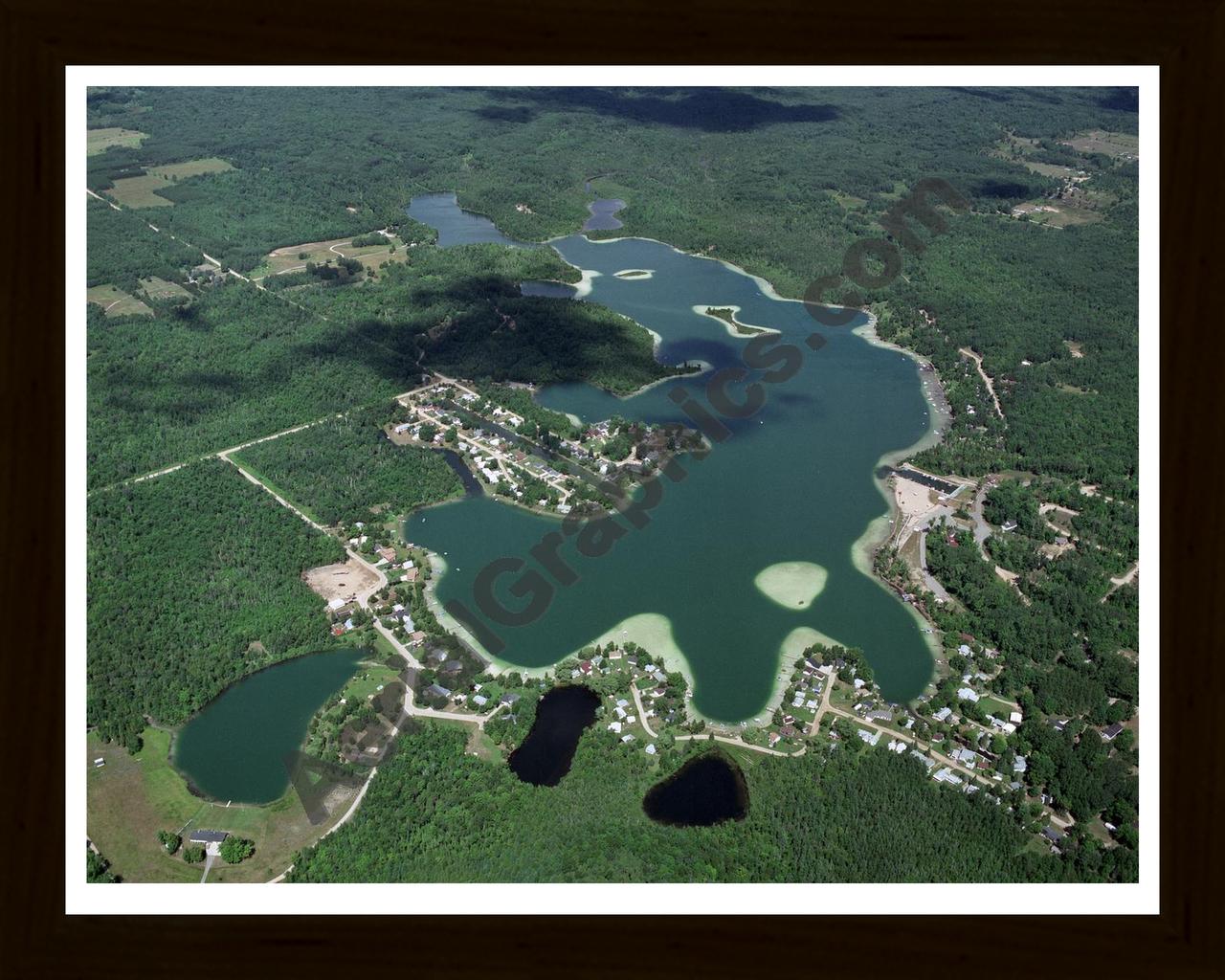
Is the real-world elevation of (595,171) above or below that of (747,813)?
above

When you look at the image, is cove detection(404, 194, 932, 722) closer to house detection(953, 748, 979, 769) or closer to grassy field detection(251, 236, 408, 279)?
house detection(953, 748, 979, 769)

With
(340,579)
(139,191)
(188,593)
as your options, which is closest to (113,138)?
(139,191)

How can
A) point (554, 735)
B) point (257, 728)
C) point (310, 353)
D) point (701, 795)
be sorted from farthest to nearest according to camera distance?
point (310, 353) < point (257, 728) < point (554, 735) < point (701, 795)

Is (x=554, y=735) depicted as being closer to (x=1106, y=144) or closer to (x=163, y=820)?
(x=163, y=820)

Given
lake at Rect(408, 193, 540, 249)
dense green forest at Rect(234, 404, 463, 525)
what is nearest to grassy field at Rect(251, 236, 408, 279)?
lake at Rect(408, 193, 540, 249)
